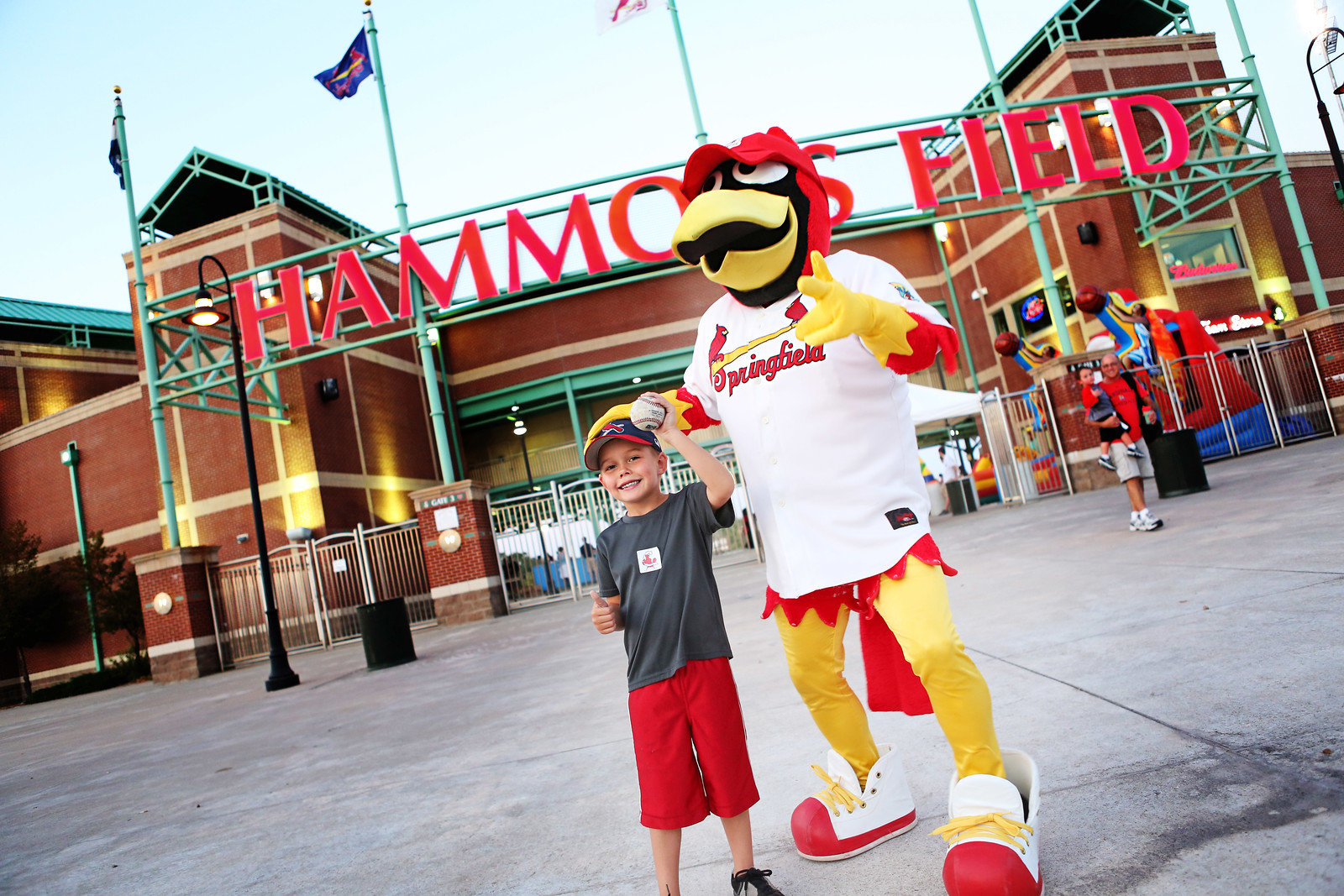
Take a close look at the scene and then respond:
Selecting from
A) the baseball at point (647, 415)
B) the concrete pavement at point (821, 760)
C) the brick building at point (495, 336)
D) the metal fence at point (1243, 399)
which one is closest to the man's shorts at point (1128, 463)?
the concrete pavement at point (821, 760)

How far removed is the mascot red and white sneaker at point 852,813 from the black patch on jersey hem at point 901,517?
657 millimetres

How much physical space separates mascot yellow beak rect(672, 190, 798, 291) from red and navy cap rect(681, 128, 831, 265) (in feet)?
0.35

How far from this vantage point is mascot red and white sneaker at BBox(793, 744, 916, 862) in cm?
208

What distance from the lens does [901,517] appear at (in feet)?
6.75

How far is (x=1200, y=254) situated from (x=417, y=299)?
20274 mm

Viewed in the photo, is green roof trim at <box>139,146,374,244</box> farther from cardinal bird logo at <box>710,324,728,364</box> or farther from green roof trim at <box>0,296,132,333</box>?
cardinal bird logo at <box>710,324,728,364</box>

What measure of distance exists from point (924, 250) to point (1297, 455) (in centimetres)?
1859

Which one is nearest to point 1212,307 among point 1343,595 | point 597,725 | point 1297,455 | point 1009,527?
point 1297,455

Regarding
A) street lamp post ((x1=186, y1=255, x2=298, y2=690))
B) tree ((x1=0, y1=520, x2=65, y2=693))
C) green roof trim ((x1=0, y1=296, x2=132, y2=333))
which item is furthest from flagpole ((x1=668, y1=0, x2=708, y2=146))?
green roof trim ((x1=0, y1=296, x2=132, y2=333))

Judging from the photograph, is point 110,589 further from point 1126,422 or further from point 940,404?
point 1126,422

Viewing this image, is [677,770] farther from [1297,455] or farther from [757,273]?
[1297,455]

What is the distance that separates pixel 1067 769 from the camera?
2.26 m

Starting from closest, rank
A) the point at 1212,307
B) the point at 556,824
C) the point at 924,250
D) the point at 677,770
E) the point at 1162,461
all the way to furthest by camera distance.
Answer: the point at 677,770
the point at 556,824
the point at 1162,461
the point at 1212,307
the point at 924,250

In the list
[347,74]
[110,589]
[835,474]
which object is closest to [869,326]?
[835,474]
